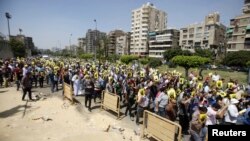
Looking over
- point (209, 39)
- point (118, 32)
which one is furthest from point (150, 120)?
point (118, 32)

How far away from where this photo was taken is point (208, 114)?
7027mm

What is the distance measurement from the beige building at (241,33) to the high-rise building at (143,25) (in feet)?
169

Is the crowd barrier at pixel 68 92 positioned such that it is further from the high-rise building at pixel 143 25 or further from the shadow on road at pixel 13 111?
the high-rise building at pixel 143 25

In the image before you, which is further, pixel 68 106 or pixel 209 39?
pixel 209 39

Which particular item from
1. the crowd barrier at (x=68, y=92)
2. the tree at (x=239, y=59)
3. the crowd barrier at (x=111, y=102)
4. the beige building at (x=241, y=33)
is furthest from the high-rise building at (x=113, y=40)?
the crowd barrier at (x=111, y=102)

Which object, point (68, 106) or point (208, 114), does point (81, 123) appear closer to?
point (68, 106)

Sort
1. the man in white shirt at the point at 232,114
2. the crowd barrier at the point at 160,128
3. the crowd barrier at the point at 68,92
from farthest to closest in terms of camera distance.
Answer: the crowd barrier at the point at 68,92 → the man in white shirt at the point at 232,114 → the crowd barrier at the point at 160,128

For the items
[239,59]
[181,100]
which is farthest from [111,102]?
[239,59]

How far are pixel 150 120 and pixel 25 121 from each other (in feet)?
19.1

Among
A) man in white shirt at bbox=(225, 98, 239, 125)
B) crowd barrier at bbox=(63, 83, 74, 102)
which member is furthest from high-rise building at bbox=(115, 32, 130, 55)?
man in white shirt at bbox=(225, 98, 239, 125)

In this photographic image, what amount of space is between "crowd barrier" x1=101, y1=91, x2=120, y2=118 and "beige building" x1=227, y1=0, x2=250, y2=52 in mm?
66060

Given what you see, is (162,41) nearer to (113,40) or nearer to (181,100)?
(113,40)

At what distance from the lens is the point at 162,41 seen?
105438 mm

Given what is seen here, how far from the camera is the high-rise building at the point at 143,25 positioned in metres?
121
